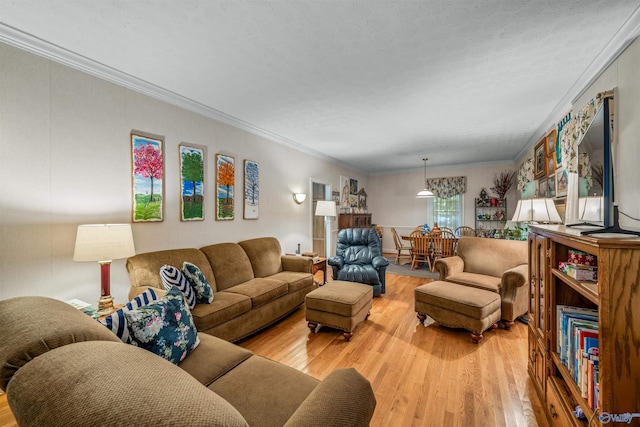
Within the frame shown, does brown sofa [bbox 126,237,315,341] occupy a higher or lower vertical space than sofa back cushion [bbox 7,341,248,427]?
lower

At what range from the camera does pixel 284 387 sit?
3.95ft

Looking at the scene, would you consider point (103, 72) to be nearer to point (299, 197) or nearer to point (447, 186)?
point (299, 197)

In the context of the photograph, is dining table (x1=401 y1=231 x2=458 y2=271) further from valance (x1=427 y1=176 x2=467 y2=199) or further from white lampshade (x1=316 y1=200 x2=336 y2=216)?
white lampshade (x1=316 y1=200 x2=336 y2=216)

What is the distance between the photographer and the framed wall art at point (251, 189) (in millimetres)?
3691

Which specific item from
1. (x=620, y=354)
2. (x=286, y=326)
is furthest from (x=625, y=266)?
(x=286, y=326)

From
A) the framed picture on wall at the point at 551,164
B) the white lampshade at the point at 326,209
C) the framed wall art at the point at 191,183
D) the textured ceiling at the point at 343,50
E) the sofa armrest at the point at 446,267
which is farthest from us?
the white lampshade at the point at 326,209

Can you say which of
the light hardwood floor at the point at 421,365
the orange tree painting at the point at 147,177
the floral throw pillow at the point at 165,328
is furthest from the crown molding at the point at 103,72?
the light hardwood floor at the point at 421,365

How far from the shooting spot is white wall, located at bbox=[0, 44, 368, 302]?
6.06 feet

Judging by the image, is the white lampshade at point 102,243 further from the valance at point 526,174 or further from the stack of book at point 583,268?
the valance at point 526,174

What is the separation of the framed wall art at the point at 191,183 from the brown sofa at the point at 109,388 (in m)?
2.01

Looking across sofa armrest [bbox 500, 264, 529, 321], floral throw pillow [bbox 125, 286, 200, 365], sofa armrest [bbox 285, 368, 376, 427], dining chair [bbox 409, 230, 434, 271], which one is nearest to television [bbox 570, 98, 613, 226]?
sofa armrest [bbox 500, 264, 529, 321]

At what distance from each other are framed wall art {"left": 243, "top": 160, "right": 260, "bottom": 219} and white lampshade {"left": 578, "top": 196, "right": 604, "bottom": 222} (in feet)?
11.3

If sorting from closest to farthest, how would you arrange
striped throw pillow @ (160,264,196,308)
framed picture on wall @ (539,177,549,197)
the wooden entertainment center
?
the wooden entertainment center
striped throw pillow @ (160,264,196,308)
framed picture on wall @ (539,177,549,197)

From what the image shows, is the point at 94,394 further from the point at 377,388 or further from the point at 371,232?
the point at 371,232
